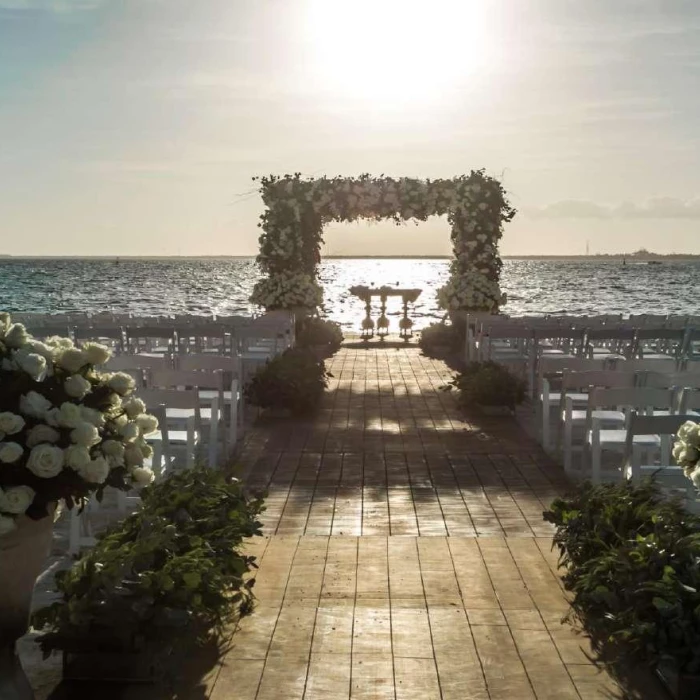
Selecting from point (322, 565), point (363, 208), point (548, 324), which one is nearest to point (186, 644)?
point (322, 565)

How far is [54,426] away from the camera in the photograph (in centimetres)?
347

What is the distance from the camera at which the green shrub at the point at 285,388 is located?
11.2 meters

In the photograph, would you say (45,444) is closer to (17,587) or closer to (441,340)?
(17,587)

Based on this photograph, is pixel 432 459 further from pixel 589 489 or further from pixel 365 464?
pixel 589 489

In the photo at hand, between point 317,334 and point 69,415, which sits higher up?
point 69,415

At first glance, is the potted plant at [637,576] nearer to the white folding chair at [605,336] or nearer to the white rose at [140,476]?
the white rose at [140,476]

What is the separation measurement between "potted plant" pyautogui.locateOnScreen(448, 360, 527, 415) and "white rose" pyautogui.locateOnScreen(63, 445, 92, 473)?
8238mm

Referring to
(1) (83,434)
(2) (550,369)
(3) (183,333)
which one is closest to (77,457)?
(1) (83,434)

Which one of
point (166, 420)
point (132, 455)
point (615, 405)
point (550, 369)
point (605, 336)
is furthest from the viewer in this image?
point (605, 336)

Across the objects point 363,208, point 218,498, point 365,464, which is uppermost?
point 363,208

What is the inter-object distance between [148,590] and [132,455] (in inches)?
23.3

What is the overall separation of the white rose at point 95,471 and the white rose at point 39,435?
15 centimetres

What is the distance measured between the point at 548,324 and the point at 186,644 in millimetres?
12458

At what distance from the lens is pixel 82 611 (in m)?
3.93
